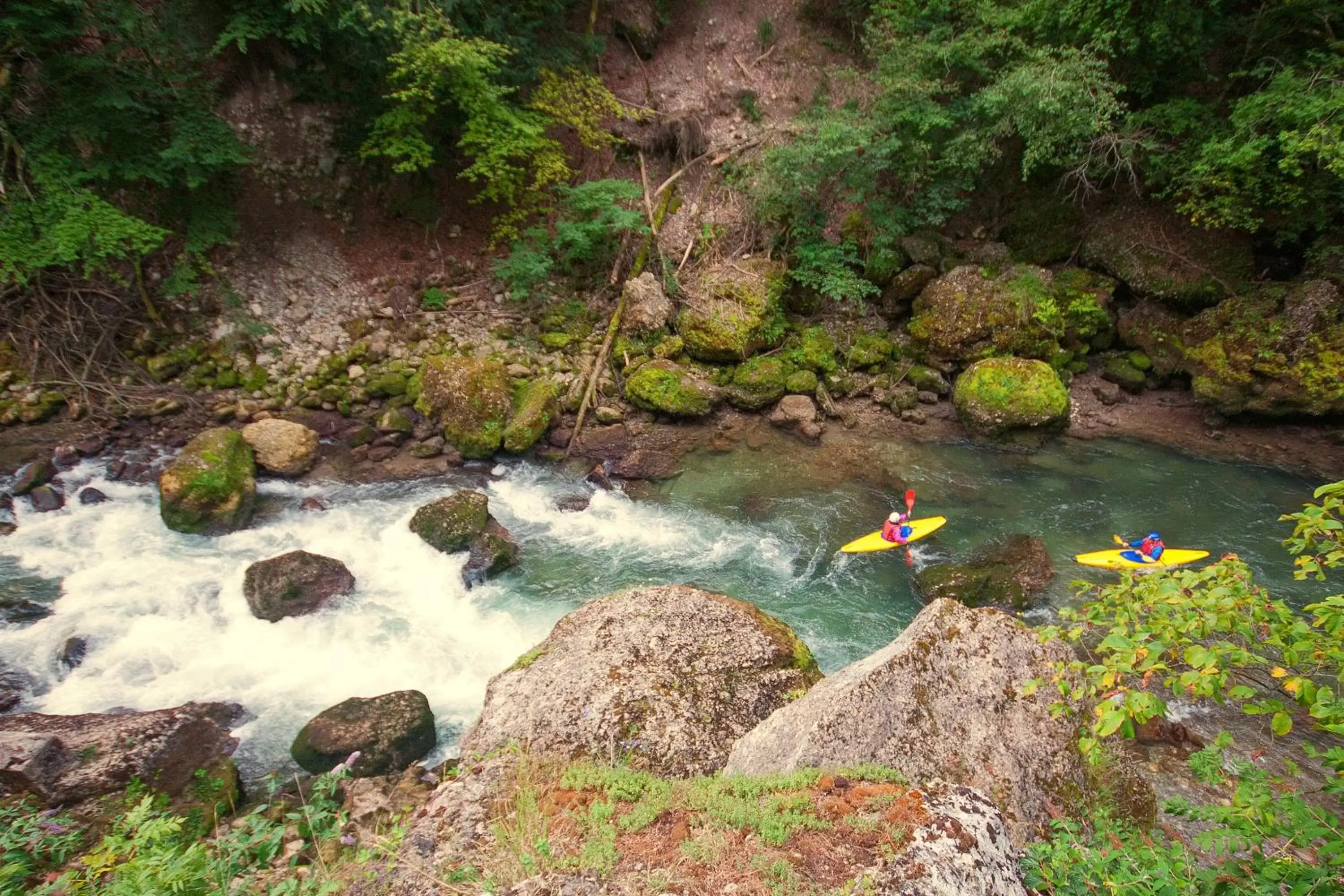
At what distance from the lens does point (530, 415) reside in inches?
427

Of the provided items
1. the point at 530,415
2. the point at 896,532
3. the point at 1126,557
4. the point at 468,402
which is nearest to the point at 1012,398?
the point at 1126,557

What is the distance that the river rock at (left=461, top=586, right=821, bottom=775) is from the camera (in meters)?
4.25

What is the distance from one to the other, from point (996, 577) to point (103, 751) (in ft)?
31.1

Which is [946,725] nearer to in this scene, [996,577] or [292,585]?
[996,577]

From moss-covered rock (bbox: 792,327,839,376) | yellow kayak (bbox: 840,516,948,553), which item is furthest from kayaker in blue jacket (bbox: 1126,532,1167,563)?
moss-covered rock (bbox: 792,327,839,376)

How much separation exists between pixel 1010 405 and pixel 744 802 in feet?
31.9

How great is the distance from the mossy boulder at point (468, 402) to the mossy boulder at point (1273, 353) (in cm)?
1184

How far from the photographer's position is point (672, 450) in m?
11.1

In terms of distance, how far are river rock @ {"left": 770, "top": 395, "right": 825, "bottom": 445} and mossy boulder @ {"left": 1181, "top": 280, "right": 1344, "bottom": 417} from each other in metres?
6.37

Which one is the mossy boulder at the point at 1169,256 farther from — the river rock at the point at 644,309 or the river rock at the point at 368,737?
the river rock at the point at 368,737

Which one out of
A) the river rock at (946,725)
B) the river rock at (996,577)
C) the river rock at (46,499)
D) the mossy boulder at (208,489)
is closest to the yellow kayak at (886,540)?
the river rock at (996,577)

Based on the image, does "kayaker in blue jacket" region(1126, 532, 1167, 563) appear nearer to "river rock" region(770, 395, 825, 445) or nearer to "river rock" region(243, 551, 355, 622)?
"river rock" region(770, 395, 825, 445)

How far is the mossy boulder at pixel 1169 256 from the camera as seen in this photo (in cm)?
1112

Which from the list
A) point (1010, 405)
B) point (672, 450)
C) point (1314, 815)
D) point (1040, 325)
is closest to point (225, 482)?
point (672, 450)
